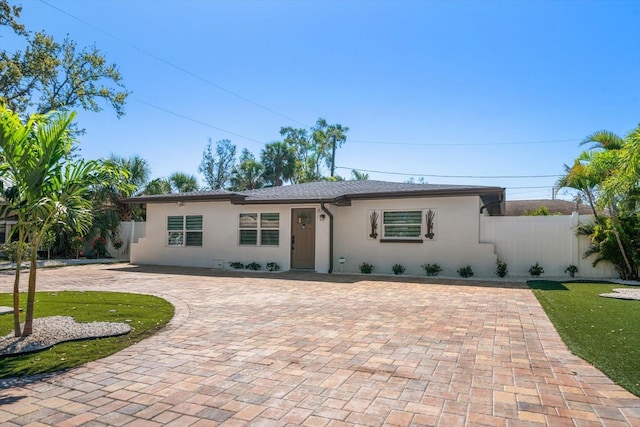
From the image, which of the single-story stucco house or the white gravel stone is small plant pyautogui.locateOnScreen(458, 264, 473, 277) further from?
the white gravel stone

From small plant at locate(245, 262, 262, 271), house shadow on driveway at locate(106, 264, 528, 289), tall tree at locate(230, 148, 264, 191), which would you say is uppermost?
tall tree at locate(230, 148, 264, 191)

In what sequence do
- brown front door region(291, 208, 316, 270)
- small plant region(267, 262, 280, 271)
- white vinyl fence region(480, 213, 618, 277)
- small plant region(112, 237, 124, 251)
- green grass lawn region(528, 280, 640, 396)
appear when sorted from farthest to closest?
small plant region(112, 237, 124, 251) → small plant region(267, 262, 280, 271) → brown front door region(291, 208, 316, 270) → white vinyl fence region(480, 213, 618, 277) → green grass lawn region(528, 280, 640, 396)

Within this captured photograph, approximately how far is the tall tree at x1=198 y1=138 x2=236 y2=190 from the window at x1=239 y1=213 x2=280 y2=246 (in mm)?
23653

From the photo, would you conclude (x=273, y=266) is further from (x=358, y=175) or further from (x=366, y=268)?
(x=358, y=175)

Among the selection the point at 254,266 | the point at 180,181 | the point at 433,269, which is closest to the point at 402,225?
the point at 433,269

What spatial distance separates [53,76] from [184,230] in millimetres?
10349

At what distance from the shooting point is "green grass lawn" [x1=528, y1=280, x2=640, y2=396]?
4.08m

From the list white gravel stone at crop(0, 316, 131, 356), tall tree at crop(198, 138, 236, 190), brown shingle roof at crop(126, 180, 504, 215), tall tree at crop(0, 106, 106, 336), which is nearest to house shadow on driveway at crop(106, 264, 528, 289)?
brown shingle roof at crop(126, 180, 504, 215)

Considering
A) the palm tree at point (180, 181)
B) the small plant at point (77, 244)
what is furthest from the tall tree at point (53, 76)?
the small plant at point (77, 244)

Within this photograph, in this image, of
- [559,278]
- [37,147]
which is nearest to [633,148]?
[37,147]

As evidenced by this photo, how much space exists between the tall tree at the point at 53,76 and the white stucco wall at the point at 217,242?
7.79 metres

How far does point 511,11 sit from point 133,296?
11.8 m

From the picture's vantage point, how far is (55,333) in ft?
17.4

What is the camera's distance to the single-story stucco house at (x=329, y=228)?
43.0 ft
